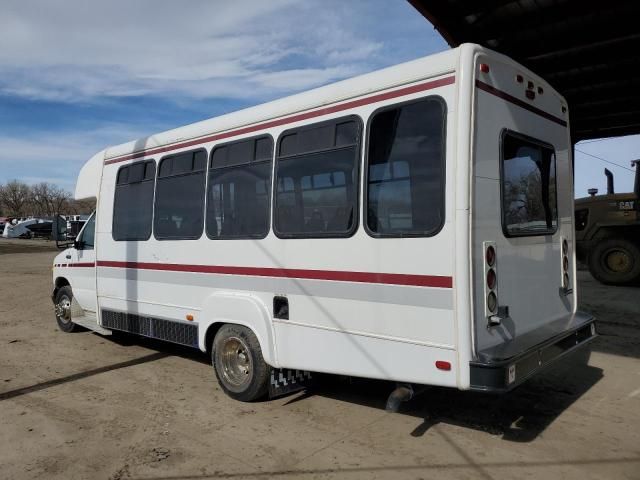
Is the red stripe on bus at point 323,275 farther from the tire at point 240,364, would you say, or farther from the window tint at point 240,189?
the tire at point 240,364

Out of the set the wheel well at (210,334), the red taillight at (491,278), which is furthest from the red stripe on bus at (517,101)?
the wheel well at (210,334)

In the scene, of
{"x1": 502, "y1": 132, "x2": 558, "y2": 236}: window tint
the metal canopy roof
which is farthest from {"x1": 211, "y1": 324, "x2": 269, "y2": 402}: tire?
the metal canopy roof

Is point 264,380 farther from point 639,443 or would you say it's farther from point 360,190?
point 639,443

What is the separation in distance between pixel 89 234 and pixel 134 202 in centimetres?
134

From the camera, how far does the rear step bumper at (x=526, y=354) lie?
3.53 meters

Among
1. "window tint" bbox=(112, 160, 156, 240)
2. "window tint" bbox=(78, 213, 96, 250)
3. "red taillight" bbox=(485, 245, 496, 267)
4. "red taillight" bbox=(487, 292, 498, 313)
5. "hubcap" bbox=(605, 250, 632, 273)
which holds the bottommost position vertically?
"hubcap" bbox=(605, 250, 632, 273)

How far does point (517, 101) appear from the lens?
4277mm

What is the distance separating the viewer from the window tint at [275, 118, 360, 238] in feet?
14.0

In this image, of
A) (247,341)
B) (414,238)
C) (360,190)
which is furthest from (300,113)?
(247,341)

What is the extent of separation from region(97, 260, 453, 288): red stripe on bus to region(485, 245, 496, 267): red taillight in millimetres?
370

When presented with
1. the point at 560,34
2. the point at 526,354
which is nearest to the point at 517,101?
the point at 526,354

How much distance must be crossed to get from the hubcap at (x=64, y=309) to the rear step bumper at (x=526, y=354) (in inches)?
265

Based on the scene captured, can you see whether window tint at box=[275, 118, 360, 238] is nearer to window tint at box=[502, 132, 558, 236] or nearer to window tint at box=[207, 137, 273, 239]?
window tint at box=[207, 137, 273, 239]

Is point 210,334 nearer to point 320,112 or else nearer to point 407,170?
point 320,112
